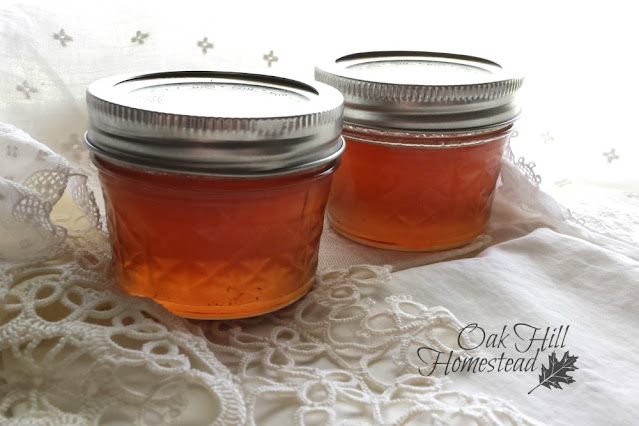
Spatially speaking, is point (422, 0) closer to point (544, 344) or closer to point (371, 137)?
point (371, 137)

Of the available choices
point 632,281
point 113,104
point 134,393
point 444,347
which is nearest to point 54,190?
point 113,104

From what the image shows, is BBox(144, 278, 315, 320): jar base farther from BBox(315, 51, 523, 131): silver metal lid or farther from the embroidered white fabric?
BBox(315, 51, 523, 131): silver metal lid

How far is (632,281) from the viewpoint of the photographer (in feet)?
2.63

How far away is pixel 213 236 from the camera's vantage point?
0.70 meters

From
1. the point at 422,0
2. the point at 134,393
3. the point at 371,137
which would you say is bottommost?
the point at 134,393

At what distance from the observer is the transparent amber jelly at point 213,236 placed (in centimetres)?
69

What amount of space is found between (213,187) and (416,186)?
1.03 ft

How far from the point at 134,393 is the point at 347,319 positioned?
22 cm

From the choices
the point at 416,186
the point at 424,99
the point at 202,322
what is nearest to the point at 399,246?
the point at 416,186

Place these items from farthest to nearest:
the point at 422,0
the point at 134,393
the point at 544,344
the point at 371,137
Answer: the point at 422,0 < the point at 371,137 < the point at 544,344 < the point at 134,393

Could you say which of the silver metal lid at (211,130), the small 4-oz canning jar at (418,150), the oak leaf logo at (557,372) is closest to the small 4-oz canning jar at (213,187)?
the silver metal lid at (211,130)

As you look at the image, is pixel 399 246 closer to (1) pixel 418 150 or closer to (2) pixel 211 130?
(1) pixel 418 150

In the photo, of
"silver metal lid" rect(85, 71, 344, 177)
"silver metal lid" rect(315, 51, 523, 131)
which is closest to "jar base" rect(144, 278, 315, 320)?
"silver metal lid" rect(85, 71, 344, 177)

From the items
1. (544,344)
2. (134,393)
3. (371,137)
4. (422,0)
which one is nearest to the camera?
(134,393)
